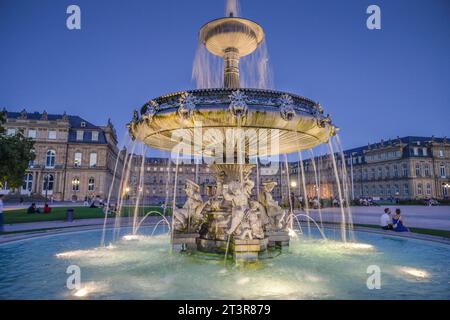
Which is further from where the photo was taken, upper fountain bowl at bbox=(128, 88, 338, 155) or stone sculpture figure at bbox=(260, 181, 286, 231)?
stone sculpture figure at bbox=(260, 181, 286, 231)

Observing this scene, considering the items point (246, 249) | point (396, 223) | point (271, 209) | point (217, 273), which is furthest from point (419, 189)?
point (217, 273)

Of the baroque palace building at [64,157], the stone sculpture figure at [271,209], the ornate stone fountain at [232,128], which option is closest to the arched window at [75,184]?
the baroque palace building at [64,157]

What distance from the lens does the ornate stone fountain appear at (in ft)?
21.7

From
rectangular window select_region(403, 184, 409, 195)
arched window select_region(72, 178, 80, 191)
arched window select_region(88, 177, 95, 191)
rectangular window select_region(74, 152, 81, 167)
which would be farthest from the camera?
rectangular window select_region(403, 184, 409, 195)

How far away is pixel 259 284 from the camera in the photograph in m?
4.75

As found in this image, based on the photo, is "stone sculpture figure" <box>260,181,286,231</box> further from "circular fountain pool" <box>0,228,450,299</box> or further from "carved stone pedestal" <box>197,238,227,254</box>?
"carved stone pedestal" <box>197,238,227,254</box>

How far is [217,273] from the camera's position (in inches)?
215

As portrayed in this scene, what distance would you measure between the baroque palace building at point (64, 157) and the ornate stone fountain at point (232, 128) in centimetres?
5926

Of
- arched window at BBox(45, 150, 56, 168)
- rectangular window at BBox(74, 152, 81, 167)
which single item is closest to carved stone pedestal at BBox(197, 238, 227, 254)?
rectangular window at BBox(74, 152, 81, 167)

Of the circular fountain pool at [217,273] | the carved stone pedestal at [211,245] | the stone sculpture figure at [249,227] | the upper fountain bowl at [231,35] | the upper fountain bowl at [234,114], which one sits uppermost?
the upper fountain bowl at [231,35]

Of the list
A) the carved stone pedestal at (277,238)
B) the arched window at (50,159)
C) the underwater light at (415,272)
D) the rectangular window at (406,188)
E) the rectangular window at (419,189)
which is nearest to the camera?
the underwater light at (415,272)

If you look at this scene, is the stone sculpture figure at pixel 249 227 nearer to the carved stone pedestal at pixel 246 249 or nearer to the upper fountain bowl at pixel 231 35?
the carved stone pedestal at pixel 246 249

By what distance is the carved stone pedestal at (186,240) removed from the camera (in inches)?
310

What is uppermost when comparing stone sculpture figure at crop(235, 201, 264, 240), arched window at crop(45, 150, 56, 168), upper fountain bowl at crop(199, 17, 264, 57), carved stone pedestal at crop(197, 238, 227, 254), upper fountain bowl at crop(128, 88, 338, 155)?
arched window at crop(45, 150, 56, 168)
